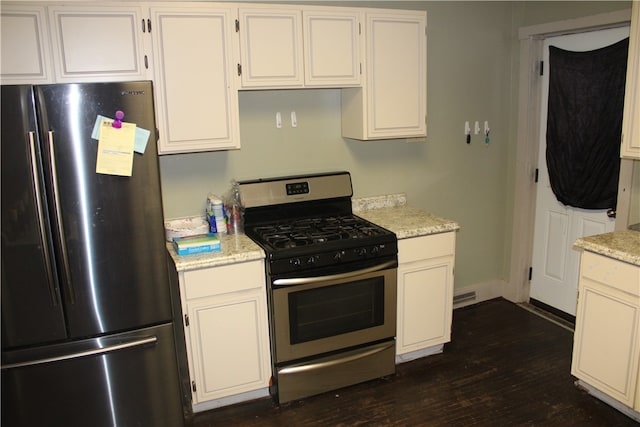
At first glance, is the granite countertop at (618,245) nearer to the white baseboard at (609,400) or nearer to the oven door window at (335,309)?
the white baseboard at (609,400)

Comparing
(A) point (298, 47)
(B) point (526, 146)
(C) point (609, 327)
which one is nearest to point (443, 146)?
(B) point (526, 146)

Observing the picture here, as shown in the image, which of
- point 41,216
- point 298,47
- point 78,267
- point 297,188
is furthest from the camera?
point 297,188

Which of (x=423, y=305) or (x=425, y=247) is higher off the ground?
(x=425, y=247)

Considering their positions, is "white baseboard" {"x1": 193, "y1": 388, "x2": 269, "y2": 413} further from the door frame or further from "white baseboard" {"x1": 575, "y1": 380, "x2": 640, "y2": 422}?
the door frame

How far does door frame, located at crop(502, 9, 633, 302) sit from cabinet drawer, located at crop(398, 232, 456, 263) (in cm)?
114

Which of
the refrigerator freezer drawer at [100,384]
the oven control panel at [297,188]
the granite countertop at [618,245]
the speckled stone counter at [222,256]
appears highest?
the oven control panel at [297,188]

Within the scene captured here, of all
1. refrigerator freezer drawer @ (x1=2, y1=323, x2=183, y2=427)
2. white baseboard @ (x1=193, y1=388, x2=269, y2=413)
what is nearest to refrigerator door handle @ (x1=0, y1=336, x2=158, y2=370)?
refrigerator freezer drawer @ (x1=2, y1=323, x2=183, y2=427)

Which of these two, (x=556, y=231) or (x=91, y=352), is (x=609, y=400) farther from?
(x=91, y=352)

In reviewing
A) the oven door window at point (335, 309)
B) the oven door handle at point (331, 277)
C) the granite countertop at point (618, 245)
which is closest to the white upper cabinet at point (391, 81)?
the oven door handle at point (331, 277)

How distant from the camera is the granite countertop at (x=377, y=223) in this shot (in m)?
2.73

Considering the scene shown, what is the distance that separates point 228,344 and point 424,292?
125cm

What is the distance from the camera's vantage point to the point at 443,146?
3.93m

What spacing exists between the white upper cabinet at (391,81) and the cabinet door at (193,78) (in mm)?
827

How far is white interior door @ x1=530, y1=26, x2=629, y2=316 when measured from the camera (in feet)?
12.1
